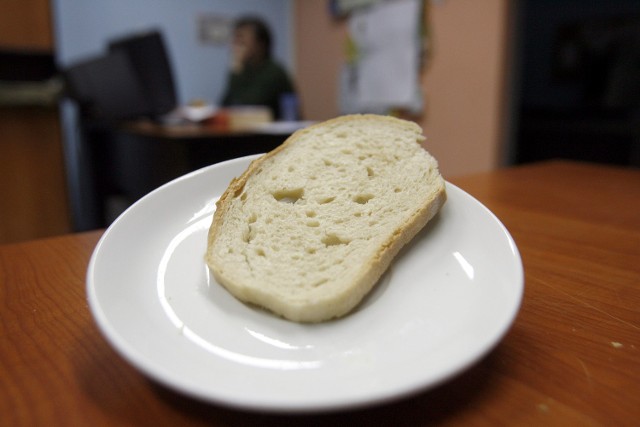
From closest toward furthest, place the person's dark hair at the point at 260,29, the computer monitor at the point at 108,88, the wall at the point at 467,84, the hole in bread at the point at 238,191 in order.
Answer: the hole in bread at the point at 238,191
the computer monitor at the point at 108,88
the wall at the point at 467,84
the person's dark hair at the point at 260,29

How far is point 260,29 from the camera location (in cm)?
359

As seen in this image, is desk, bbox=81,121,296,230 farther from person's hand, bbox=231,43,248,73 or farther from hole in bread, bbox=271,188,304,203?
person's hand, bbox=231,43,248,73

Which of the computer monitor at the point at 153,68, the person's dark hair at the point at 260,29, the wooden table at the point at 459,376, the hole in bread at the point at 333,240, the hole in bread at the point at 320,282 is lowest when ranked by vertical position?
the wooden table at the point at 459,376

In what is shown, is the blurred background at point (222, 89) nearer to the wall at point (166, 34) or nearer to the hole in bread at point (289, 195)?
the wall at point (166, 34)

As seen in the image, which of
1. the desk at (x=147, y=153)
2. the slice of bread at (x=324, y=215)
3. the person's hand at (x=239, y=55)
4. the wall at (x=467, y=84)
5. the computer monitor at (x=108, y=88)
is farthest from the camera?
the person's hand at (x=239, y=55)

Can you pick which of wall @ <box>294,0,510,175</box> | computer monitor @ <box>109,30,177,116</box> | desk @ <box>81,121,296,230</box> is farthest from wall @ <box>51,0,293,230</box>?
wall @ <box>294,0,510,175</box>

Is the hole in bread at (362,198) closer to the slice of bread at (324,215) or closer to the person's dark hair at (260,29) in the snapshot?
the slice of bread at (324,215)

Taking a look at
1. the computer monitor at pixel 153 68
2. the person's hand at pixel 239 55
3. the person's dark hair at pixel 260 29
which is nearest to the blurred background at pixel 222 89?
the computer monitor at pixel 153 68

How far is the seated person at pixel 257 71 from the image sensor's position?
11.7 feet

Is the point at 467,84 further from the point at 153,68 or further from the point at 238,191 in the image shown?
the point at 238,191

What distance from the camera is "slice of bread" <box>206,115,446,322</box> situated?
16.3 inches

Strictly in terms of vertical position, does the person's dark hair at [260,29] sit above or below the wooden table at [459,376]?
above

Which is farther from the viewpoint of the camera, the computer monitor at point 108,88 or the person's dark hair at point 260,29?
the person's dark hair at point 260,29

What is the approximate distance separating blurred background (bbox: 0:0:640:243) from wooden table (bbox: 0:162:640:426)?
4.79 feet
